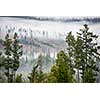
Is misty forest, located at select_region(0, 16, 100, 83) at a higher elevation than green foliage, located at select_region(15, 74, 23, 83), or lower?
higher

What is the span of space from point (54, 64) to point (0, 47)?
568 millimetres

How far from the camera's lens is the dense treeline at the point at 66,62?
3.40m

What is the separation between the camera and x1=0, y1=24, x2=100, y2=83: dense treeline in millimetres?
3402

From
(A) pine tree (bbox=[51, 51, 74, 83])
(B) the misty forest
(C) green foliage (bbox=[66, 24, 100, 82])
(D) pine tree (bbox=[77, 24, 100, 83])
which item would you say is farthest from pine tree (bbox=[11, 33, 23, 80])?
(D) pine tree (bbox=[77, 24, 100, 83])

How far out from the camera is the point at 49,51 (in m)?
3.42

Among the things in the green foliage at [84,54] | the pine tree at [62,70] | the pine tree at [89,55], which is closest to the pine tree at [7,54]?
the pine tree at [62,70]

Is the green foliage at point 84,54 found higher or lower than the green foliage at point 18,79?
higher

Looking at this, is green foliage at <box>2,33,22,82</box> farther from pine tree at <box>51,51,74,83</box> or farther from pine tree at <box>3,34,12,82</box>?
pine tree at <box>51,51,74,83</box>

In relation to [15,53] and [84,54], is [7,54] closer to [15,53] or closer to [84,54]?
[15,53]

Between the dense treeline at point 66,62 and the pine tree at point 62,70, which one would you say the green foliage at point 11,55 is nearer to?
the dense treeline at point 66,62

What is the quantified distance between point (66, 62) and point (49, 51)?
204mm

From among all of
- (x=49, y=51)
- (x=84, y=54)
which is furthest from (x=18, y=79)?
(x=84, y=54)

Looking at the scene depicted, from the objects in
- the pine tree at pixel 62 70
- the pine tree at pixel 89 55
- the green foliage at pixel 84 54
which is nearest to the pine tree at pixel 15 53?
the pine tree at pixel 62 70
